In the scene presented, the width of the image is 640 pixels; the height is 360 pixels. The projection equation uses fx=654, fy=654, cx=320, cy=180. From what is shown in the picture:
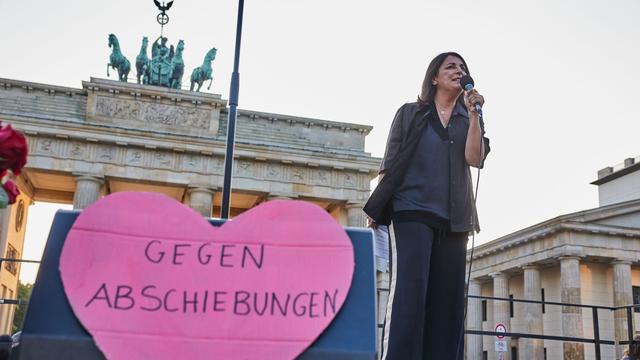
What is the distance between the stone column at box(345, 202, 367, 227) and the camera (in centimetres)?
3594

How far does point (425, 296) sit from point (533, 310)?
137 ft

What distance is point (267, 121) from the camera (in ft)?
123

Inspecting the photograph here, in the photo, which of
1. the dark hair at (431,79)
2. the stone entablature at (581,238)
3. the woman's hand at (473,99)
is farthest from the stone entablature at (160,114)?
the woman's hand at (473,99)

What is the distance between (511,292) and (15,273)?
33.0m

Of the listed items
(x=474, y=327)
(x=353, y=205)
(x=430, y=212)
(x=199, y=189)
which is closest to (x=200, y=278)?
A: (x=430, y=212)

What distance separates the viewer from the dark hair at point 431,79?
132 inches

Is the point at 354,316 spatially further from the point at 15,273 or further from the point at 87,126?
the point at 15,273

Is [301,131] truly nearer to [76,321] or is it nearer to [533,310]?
[533,310]

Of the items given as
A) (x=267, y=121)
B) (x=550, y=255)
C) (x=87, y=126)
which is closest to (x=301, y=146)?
(x=267, y=121)

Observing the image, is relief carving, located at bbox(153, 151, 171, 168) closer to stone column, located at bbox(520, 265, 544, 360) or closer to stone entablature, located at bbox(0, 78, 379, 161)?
stone entablature, located at bbox(0, 78, 379, 161)

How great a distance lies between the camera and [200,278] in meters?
1.93

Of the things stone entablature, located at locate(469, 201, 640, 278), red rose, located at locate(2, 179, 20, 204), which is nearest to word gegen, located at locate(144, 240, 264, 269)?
red rose, located at locate(2, 179, 20, 204)

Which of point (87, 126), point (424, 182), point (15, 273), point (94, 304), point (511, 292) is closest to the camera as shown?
point (94, 304)

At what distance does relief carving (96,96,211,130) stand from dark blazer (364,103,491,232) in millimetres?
33646
